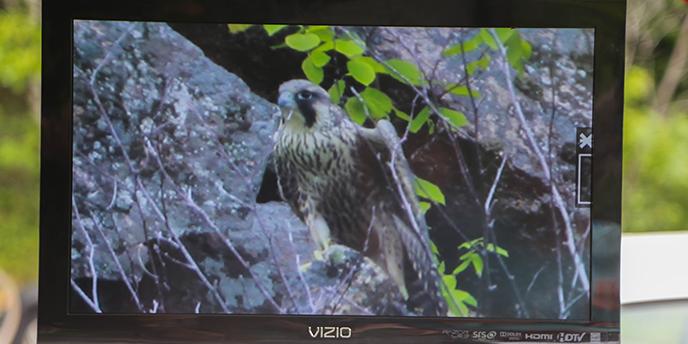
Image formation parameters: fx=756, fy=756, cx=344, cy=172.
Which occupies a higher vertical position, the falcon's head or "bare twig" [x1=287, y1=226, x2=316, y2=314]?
the falcon's head

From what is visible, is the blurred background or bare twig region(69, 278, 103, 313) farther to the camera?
the blurred background

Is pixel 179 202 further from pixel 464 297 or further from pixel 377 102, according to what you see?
pixel 464 297

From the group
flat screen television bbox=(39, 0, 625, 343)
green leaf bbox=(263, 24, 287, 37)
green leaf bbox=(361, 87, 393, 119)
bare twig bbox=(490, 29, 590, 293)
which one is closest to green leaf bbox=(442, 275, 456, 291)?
flat screen television bbox=(39, 0, 625, 343)

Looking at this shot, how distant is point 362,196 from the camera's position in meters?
1.53

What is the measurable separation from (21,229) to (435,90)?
3.82ft

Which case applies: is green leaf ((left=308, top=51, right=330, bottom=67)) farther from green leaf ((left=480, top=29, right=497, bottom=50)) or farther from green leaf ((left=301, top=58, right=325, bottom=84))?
green leaf ((left=480, top=29, right=497, bottom=50))

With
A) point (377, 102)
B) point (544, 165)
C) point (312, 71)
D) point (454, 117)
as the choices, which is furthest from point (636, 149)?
point (312, 71)

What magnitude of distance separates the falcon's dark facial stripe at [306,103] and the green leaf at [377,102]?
0.10 meters

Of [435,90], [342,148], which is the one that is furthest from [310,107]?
[435,90]

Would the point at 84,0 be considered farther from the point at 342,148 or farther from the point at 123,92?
the point at 342,148

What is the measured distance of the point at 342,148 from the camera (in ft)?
5.05

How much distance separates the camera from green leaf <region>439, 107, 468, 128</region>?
1.53m

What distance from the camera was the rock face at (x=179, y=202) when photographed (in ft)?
5.03

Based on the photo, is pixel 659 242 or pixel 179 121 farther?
pixel 659 242
